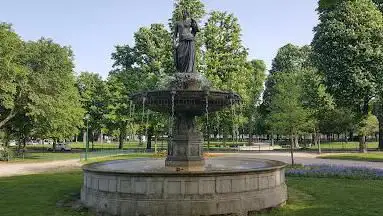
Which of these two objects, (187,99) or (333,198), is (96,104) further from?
(333,198)

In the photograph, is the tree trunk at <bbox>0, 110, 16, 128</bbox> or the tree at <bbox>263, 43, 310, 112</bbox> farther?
the tree at <bbox>263, 43, 310, 112</bbox>

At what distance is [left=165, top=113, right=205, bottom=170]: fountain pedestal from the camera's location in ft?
50.7

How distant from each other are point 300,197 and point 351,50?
25.9 m

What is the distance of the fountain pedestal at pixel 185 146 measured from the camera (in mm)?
15461

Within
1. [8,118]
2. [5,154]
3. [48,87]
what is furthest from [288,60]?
[5,154]

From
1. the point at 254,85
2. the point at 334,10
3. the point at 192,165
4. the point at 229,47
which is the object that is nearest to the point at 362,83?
the point at 334,10

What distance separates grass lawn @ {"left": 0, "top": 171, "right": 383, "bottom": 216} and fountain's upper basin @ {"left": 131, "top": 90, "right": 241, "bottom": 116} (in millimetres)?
4150

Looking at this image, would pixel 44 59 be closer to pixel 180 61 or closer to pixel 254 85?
pixel 180 61

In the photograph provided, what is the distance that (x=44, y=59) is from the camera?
40.6 metres

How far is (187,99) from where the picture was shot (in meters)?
14.6

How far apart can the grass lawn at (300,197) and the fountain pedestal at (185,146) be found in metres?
3.62

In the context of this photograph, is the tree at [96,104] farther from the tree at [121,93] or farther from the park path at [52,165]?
the park path at [52,165]

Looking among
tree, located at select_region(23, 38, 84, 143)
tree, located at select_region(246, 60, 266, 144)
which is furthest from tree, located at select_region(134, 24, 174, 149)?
tree, located at select_region(246, 60, 266, 144)

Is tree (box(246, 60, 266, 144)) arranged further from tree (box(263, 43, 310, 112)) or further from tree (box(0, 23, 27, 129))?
tree (box(0, 23, 27, 129))
